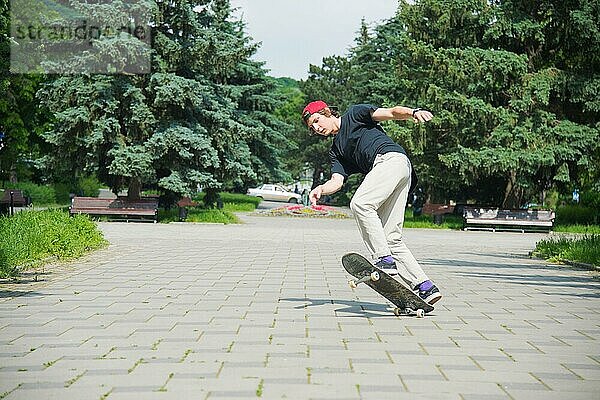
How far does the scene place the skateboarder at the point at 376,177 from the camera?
6.02 m

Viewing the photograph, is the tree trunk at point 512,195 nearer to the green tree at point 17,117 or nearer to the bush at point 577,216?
the bush at point 577,216

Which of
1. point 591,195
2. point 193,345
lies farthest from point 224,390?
point 591,195

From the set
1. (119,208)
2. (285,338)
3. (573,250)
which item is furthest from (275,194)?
(285,338)

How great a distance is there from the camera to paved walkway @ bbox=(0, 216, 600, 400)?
392cm

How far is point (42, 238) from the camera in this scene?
11.5 m

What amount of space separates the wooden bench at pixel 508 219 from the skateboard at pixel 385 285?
22569mm

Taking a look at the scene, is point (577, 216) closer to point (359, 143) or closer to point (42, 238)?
point (42, 238)

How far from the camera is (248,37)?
3875cm

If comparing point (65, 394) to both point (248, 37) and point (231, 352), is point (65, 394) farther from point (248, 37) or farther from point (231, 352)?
point (248, 37)

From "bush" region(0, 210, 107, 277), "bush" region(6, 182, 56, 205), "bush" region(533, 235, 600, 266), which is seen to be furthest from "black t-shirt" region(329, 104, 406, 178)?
"bush" region(6, 182, 56, 205)

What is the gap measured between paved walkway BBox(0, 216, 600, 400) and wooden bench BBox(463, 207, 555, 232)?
1817cm

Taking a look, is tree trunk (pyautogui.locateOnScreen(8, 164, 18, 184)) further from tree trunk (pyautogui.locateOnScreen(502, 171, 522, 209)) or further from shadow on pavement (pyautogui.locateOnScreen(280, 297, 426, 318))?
shadow on pavement (pyautogui.locateOnScreen(280, 297, 426, 318))

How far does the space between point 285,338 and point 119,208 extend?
22.1m

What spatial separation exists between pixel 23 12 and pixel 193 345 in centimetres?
3716
